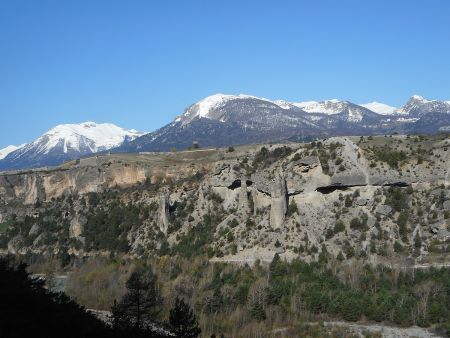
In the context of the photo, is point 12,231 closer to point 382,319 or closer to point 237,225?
point 237,225

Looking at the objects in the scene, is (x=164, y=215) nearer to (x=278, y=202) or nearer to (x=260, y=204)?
(x=260, y=204)

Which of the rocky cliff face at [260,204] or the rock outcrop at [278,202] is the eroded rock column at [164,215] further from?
the rock outcrop at [278,202]

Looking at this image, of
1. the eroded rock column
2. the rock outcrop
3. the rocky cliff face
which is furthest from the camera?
the eroded rock column

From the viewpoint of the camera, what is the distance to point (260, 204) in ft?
279

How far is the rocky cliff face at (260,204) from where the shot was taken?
75750mm

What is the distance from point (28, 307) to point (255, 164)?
60.6m

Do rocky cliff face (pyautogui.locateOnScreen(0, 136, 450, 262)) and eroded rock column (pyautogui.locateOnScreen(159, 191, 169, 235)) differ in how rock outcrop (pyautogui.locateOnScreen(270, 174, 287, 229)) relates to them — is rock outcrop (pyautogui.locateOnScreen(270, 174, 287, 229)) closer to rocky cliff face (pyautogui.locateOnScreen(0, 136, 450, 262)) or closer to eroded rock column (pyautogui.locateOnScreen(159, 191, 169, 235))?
rocky cliff face (pyautogui.locateOnScreen(0, 136, 450, 262))

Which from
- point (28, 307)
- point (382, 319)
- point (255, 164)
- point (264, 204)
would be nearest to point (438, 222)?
point (382, 319)

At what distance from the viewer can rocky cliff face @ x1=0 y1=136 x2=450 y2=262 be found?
7575cm

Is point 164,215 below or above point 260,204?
below

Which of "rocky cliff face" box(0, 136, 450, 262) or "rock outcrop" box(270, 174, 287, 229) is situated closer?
"rocky cliff face" box(0, 136, 450, 262)

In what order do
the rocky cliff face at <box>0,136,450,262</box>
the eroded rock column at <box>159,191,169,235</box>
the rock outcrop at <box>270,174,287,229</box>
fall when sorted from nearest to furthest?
the rocky cliff face at <box>0,136,450,262</box>
the rock outcrop at <box>270,174,287,229</box>
the eroded rock column at <box>159,191,169,235</box>

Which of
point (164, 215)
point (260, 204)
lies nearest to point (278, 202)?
point (260, 204)

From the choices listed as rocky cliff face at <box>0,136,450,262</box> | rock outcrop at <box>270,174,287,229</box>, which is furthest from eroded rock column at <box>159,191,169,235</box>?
rock outcrop at <box>270,174,287,229</box>
